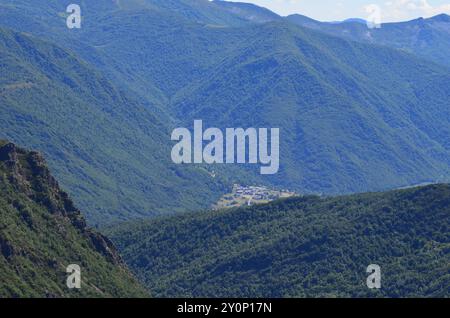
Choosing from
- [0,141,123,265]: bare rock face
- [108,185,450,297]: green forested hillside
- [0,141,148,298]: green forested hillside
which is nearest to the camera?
[0,141,148,298]: green forested hillside

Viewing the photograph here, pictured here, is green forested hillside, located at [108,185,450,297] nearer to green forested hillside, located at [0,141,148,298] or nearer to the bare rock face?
the bare rock face

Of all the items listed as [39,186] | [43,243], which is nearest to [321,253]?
[39,186]

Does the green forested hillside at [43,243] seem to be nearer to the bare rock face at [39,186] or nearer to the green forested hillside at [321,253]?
the bare rock face at [39,186]

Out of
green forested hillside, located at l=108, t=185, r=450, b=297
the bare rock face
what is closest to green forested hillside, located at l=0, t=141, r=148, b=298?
the bare rock face
